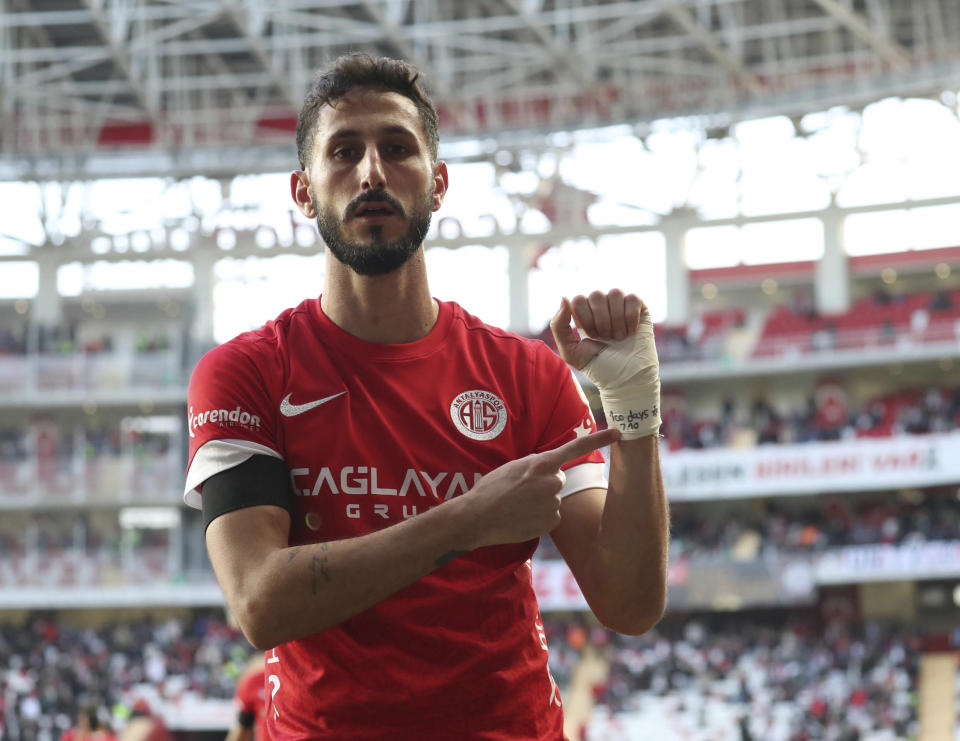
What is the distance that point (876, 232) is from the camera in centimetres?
3962

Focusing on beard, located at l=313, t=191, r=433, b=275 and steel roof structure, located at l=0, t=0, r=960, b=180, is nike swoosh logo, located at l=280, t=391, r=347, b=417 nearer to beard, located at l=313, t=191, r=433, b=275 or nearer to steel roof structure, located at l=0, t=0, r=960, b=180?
beard, located at l=313, t=191, r=433, b=275

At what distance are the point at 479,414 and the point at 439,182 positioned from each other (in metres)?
0.62

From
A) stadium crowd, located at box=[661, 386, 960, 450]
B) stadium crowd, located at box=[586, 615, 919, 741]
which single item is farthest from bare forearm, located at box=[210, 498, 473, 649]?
stadium crowd, located at box=[661, 386, 960, 450]

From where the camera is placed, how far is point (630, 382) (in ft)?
9.72

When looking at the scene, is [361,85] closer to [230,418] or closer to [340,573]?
[230,418]

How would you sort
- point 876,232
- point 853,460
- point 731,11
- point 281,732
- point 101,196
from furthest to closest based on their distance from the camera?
point 101,196 → point 876,232 → point 731,11 → point 853,460 → point 281,732

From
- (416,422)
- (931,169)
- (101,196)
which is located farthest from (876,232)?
(416,422)

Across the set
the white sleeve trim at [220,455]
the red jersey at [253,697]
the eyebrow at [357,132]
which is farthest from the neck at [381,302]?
the red jersey at [253,697]

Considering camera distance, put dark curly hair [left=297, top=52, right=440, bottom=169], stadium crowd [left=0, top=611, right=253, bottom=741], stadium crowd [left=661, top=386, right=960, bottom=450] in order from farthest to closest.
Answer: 1. stadium crowd [left=661, top=386, right=960, bottom=450]
2. stadium crowd [left=0, top=611, right=253, bottom=741]
3. dark curly hair [left=297, top=52, right=440, bottom=169]

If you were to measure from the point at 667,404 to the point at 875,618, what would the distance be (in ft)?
30.4

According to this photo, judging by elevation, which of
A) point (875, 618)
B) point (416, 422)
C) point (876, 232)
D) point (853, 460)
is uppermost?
point (876, 232)

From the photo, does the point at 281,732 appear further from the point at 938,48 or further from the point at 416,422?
the point at 938,48

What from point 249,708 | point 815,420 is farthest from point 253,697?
point 815,420

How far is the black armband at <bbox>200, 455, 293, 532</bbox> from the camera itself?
2.78 meters
